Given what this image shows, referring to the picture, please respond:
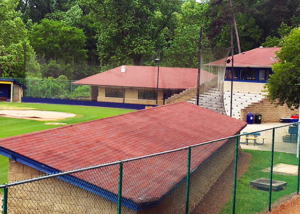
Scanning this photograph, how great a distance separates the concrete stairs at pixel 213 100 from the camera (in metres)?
38.9

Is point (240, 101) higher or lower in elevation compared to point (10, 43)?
lower

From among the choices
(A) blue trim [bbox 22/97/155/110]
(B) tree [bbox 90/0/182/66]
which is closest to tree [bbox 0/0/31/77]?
(A) blue trim [bbox 22/97/155/110]

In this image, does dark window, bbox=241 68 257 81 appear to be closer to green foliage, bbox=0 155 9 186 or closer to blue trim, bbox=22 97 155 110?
blue trim, bbox=22 97 155 110

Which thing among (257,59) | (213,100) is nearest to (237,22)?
(257,59)

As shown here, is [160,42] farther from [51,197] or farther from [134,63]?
[51,197]

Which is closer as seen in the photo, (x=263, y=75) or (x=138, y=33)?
(x=263, y=75)

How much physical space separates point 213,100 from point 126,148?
30642mm

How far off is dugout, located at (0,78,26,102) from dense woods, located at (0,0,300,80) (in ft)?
23.1

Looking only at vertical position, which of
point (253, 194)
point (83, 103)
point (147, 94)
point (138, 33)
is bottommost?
point (83, 103)

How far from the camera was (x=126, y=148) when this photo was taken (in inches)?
493

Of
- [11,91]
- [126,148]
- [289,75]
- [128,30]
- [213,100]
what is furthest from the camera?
[128,30]

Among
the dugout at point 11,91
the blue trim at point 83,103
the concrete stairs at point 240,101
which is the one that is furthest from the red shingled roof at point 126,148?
the dugout at point 11,91

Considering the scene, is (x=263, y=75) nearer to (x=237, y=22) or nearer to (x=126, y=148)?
(x=237, y=22)

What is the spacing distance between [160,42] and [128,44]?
7.06m
